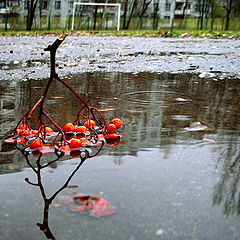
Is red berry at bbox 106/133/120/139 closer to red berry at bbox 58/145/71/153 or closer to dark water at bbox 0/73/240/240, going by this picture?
dark water at bbox 0/73/240/240

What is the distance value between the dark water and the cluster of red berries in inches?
2.9

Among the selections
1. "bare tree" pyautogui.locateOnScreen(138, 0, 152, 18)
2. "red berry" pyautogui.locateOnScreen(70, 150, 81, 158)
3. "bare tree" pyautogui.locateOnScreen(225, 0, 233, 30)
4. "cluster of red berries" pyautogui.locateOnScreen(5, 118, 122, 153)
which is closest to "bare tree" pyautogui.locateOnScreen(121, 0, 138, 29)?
"bare tree" pyautogui.locateOnScreen(138, 0, 152, 18)

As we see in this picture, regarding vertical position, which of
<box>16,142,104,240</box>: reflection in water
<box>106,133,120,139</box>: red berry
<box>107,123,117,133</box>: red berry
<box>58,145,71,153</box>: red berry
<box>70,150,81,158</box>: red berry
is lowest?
<box>16,142,104,240</box>: reflection in water

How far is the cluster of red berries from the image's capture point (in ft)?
5.75

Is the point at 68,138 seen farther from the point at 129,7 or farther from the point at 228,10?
the point at 129,7

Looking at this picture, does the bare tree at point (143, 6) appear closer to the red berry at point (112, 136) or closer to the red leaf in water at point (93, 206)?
the red berry at point (112, 136)

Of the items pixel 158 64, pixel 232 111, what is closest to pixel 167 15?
pixel 158 64

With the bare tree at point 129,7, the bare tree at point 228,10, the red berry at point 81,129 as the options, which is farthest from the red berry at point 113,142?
the bare tree at point 129,7

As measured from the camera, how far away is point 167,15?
52375 millimetres

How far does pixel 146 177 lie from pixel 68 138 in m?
0.66

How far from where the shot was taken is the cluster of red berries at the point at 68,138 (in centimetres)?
175

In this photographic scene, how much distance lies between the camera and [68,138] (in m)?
1.99

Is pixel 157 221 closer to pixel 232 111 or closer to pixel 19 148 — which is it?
pixel 19 148

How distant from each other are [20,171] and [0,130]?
650 mm
